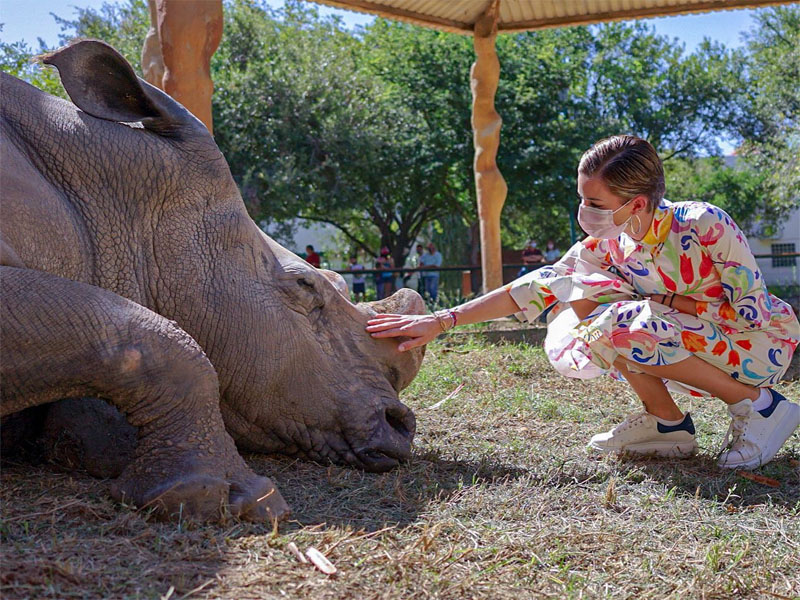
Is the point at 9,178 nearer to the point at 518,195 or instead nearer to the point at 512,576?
the point at 512,576

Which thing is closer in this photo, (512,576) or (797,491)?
(512,576)

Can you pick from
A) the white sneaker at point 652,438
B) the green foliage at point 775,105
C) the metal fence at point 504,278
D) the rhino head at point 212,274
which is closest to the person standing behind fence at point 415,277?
the metal fence at point 504,278

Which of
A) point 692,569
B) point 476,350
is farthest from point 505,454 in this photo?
point 476,350

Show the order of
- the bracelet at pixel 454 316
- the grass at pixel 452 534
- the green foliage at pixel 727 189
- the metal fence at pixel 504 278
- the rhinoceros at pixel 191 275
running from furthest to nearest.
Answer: the green foliage at pixel 727 189, the metal fence at pixel 504 278, the bracelet at pixel 454 316, the rhinoceros at pixel 191 275, the grass at pixel 452 534

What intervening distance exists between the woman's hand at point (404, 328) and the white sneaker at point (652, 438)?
1.05 metres

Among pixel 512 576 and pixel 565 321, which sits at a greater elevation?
pixel 565 321

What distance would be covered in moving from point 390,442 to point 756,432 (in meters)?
1.61

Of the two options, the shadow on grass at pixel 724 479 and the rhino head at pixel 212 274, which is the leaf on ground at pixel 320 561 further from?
Answer: the shadow on grass at pixel 724 479

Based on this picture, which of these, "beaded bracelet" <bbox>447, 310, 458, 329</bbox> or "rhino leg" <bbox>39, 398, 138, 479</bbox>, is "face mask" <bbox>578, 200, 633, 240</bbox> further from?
"rhino leg" <bbox>39, 398, 138, 479</bbox>

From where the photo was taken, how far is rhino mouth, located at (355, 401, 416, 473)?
3.51m

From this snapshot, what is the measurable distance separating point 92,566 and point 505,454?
2243mm

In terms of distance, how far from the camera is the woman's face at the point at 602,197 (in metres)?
3.80

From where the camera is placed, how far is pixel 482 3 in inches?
408

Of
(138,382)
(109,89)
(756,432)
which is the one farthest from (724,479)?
(109,89)
